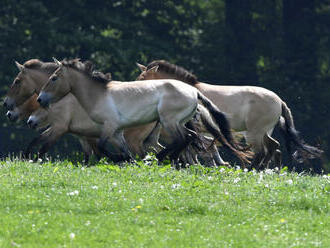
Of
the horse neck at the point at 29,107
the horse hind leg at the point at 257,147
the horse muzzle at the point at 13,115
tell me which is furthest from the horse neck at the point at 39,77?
the horse hind leg at the point at 257,147

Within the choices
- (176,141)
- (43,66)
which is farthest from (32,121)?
(176,141)

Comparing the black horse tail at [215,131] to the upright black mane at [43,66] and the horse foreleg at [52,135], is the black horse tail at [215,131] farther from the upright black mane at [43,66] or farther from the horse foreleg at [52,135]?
the upright black mane at [43,66]

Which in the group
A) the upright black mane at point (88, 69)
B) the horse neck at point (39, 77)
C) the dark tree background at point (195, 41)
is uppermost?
the upright black mane at point (88, 69)

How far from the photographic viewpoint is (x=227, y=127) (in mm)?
14320

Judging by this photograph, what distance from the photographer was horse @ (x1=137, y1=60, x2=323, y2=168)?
15.5 metres

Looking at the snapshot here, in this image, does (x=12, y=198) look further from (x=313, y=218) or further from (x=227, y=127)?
(x=227, y=127)

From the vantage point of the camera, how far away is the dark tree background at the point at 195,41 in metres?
29.0

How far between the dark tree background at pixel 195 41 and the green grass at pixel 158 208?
1599cm

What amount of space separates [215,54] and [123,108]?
1910 centimetres

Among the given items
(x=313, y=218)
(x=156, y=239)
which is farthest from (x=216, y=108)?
(x=156, y=239)

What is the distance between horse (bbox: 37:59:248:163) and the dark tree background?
12641 millimetres

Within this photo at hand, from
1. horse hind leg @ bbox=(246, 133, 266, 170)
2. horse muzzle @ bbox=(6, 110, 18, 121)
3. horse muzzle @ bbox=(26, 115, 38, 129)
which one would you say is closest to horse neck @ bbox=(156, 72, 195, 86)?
horse hind leg @ bbox=(246, 133, 266, 170)

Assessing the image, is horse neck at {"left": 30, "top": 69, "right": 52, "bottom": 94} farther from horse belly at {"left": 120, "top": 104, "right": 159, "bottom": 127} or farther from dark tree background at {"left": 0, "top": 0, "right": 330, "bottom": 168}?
dark tree background at {"left": 0, "top": 0, "right": 330, "bottom": 168}

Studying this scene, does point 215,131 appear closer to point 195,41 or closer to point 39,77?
point 39,77
